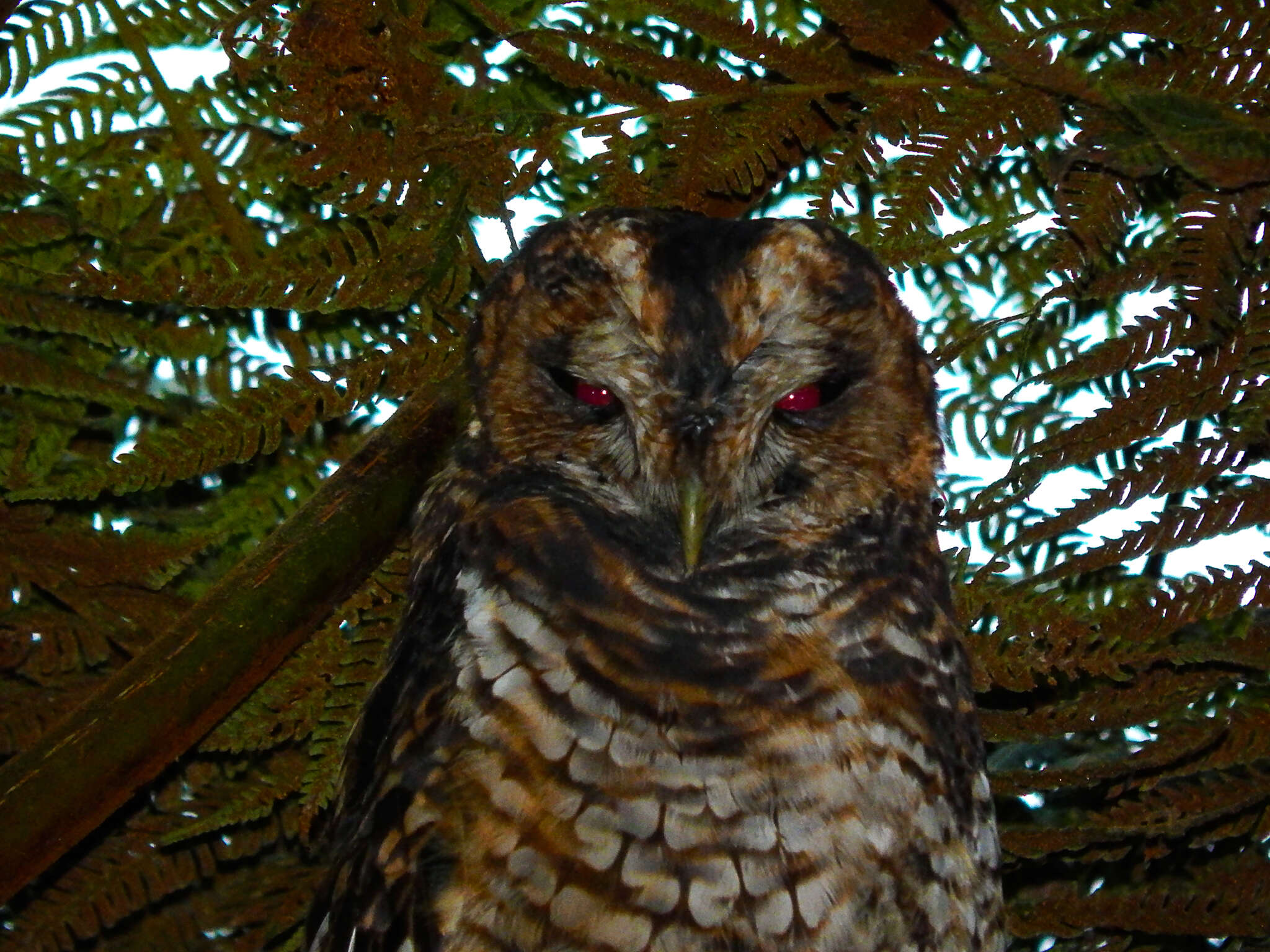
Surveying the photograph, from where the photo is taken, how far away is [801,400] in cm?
186

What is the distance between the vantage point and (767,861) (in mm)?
1699

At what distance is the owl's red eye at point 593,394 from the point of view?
72.3 inches

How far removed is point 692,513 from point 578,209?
0.68 meters

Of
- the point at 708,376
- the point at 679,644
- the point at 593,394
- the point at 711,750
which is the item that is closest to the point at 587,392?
the point at 593,394

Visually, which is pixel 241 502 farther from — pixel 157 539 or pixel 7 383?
pixel 7 383

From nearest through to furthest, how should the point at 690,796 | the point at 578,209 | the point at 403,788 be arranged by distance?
the point at 690,796
the point at 403,788
the point at 578,209

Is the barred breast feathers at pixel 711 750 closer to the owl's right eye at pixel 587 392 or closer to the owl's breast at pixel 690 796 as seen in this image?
the owl's breast at pixel 690 796

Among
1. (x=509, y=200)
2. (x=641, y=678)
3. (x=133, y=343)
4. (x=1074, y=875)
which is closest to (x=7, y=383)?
(x=133, y=343)

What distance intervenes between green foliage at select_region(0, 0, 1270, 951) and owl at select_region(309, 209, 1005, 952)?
124 millimetres

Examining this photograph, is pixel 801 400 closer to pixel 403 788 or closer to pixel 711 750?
pixel 711 750

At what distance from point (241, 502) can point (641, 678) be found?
2.62 feet

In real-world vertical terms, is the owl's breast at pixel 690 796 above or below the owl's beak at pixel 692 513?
below

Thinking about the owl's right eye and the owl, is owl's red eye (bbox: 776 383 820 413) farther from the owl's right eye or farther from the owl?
the owl's right eye

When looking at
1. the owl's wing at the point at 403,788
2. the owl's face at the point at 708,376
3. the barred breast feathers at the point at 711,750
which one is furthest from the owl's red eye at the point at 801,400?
the owl's wing at the point at 403,788
